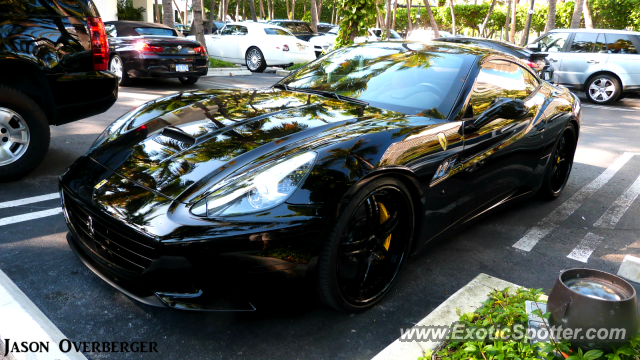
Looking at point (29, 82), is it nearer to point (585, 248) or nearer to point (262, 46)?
point (585, 248)

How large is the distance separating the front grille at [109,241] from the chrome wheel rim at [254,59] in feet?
41.6

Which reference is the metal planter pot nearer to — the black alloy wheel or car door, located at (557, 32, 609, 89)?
the black alloy wheel

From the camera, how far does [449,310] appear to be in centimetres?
257

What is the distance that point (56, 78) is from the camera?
423 cm

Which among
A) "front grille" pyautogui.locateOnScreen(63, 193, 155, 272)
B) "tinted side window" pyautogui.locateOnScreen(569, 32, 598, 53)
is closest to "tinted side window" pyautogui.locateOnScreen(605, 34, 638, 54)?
"tinted side window" pyautogui.locateOnScreen(569, 32, 598, 53)

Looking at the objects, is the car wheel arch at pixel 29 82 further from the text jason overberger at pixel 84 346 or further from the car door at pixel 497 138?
the car door at pixel 497 138

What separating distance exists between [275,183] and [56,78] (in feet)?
9.48

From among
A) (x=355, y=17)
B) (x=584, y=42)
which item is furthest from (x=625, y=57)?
(x=355, y=17)

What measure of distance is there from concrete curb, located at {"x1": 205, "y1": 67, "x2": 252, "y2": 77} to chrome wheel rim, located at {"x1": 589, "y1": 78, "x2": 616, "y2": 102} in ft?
28.4

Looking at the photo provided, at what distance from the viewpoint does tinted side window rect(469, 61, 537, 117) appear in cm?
335

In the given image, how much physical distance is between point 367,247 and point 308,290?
0.43 meters

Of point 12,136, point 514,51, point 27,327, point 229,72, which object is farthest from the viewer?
point 229,72

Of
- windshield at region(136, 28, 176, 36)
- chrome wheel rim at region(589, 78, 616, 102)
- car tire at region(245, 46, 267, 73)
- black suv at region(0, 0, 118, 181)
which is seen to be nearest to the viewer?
black suv at region(0, 0, 118, 181)

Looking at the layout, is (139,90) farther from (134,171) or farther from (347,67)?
(134,171)
